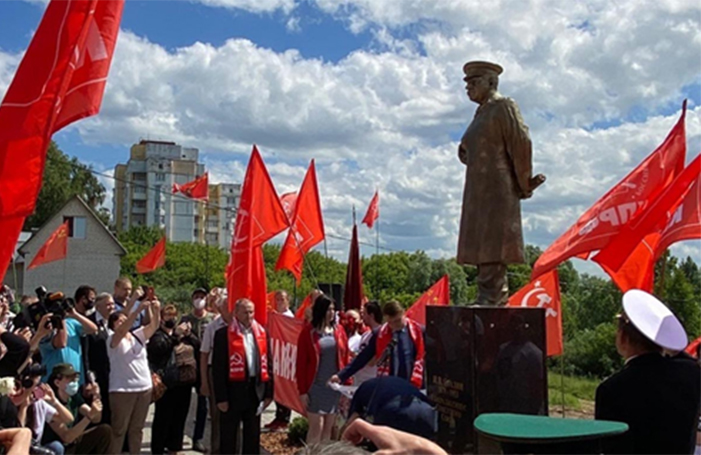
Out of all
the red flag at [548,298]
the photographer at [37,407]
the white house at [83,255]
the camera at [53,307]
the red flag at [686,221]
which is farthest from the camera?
the white house at [83,255]

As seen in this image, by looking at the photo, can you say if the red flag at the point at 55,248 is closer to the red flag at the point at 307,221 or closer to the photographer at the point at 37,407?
the red flag at the point at 307,221

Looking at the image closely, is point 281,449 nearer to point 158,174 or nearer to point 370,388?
point 370,388

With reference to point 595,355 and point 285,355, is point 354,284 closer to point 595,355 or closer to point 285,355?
point 285,355

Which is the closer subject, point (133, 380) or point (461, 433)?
point (461, 433)

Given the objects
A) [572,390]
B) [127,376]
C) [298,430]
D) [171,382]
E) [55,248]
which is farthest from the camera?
[572,390]

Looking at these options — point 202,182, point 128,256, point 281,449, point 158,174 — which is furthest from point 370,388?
point 158,174

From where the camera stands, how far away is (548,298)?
9.48 metres

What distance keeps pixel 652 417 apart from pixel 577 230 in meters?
4.88

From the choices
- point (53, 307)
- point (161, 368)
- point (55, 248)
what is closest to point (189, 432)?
point (161, 368)

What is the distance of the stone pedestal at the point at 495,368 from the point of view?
582 cm

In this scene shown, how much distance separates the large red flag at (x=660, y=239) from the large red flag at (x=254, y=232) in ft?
12.5

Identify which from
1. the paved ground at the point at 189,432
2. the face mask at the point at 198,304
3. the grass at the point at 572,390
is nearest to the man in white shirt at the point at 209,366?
the paved ground at the point at 189,432

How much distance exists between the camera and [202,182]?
Result: 26.6 m

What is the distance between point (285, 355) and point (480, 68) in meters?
4.88
